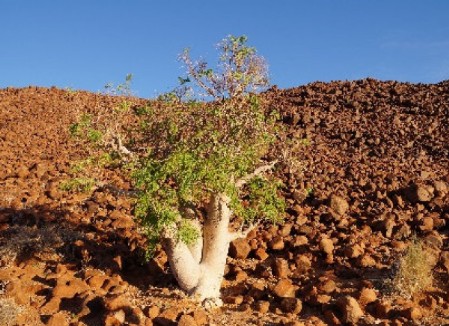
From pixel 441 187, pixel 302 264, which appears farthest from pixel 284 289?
pixel 441 187

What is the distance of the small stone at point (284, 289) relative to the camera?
7.36 meters

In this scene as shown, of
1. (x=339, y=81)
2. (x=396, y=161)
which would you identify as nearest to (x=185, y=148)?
(x=396, y=161)

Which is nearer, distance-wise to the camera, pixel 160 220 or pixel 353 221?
pixel 160 220

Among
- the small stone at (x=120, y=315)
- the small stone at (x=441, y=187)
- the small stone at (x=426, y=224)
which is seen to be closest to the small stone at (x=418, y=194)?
the small stone at (x=441, y=187)

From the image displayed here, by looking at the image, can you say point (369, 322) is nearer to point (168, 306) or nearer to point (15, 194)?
point (168, 306)

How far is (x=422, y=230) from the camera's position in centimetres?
980

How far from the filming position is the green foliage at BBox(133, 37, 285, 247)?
667 centimetres

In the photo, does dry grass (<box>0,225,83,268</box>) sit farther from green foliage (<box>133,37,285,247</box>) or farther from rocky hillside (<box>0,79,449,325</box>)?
green foliage (<box>133,37,285,247</box>)

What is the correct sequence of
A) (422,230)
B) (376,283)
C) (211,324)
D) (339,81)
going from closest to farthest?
(211,324)
(376,283)
(422,230)
(339,81)

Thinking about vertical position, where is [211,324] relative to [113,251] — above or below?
below

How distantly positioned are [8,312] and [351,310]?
4.04 metres

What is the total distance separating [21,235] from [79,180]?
293cm

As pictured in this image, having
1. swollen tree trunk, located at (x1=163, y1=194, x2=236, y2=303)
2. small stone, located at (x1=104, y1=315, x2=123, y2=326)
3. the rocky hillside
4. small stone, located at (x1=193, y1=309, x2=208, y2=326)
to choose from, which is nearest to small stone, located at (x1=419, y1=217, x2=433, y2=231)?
the rocky hillside

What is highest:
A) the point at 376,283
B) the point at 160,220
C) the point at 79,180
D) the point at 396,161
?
the point at 396,161
